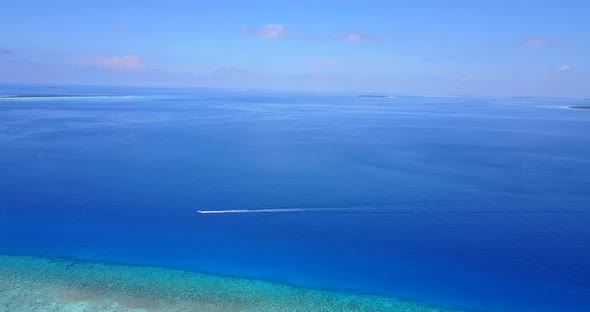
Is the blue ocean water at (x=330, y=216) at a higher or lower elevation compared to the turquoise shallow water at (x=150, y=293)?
higher

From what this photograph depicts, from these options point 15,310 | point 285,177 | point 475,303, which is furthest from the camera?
point 285,177

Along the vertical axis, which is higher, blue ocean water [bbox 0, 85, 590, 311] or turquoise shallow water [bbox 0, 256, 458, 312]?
blue ocean water [bbox 0, 85, 590, 311]

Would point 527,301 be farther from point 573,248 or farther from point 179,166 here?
point 179,166

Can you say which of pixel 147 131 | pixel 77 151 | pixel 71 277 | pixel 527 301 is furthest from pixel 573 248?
pixel 147 131

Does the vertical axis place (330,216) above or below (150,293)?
above

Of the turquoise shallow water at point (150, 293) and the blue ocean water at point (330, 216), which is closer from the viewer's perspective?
the turquoise shallow water at point (150, 293)

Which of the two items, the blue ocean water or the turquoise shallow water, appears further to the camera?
the blue ocean water

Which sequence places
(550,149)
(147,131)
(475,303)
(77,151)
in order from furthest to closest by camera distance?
(147,131), (550,149), (77,151), (475,303)

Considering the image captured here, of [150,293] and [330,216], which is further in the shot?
[330,216]
